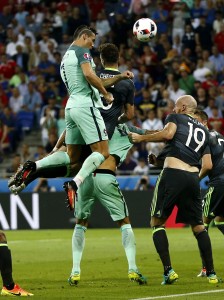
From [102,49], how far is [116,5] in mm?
17356

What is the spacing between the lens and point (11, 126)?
26.0 meters

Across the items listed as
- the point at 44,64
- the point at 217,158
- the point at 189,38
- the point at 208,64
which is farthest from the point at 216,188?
the point at 44,64

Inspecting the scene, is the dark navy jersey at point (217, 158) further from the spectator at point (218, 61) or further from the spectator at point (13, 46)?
the spectator at point (13, 46)

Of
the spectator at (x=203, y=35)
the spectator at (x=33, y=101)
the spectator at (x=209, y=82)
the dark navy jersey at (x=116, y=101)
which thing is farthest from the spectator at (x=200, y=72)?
the dark navy jersey at (x=116, y=101)

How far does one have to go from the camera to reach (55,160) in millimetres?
10969

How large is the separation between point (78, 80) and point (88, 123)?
0.54 metres

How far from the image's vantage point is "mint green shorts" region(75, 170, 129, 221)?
11.1m

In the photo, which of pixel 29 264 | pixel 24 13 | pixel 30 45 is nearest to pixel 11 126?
pixel 30 45

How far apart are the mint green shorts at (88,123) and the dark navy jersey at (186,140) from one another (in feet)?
2.73

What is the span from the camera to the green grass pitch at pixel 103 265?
10.2 m

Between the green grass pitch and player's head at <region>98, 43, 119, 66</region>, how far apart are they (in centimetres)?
271

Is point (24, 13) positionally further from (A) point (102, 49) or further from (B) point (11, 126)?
(A) point (102, 49)

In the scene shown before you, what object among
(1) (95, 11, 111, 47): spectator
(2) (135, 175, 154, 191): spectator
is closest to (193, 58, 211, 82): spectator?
(1) (95, 11, 111, 47): spectator

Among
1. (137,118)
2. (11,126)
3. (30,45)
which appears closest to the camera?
(137,118)
